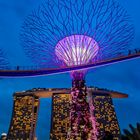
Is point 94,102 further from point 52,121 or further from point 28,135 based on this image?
point 28,135

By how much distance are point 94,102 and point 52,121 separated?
15368 millimetres

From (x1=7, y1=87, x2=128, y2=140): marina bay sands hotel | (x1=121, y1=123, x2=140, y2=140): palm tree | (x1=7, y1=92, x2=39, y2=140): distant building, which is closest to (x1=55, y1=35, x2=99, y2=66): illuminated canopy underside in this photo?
(x1=121, y1=123, x2=140, y2=140): palm tree

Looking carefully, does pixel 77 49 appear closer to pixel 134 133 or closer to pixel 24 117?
pixel 134 133

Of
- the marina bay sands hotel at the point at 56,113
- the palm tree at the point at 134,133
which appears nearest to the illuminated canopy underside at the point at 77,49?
the palm tree at the point at 134,133

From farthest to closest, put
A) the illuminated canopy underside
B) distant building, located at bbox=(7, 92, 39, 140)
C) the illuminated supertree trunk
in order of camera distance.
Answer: distant building, located at bbox=(7, 92, 39, 140), the illuminated canopy underside, the illuminated supertree trunk

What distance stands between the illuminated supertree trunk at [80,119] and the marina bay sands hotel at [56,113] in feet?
203

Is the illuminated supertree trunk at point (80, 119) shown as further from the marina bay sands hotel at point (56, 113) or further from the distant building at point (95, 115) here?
the marina bay sands hotel at point (56, 113)

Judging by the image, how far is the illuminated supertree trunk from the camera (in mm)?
27531

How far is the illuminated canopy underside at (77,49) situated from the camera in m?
30.5

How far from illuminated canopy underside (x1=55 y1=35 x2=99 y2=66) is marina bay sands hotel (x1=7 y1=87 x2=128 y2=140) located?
60895 millimetres

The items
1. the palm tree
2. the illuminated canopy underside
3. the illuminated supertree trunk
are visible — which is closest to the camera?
the palm tree

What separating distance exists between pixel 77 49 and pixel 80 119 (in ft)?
22.6

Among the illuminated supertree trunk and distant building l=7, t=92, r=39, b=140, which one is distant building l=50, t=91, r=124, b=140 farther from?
the illuminated supertree trunk

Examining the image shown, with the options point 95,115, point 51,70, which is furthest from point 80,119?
point 95,115
